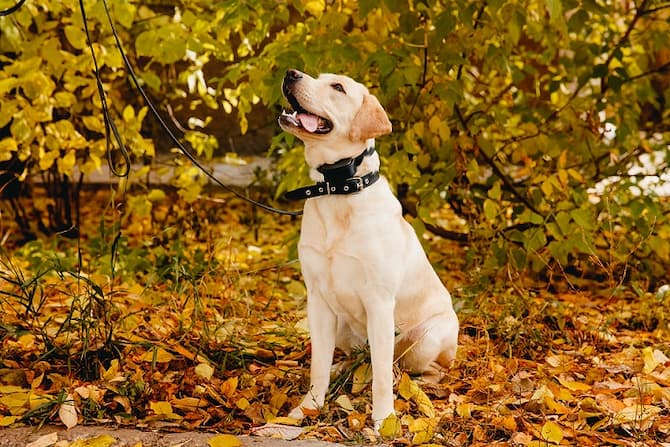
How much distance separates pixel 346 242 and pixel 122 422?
1023mm

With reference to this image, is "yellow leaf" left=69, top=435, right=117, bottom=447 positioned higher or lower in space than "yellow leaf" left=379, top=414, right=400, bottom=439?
higher

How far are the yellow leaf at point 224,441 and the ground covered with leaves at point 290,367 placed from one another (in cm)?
19

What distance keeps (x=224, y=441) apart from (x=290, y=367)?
93 centimetres

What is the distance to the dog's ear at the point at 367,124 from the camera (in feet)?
10.3

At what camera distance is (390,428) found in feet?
10.4

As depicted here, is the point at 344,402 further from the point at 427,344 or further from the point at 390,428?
the point at 427,344

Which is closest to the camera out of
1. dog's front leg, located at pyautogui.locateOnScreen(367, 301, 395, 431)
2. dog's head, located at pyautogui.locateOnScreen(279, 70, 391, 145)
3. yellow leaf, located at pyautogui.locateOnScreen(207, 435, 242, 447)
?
yellow leaf, located at pyautogui.locateOnScreen(207, 435, 242, 447)

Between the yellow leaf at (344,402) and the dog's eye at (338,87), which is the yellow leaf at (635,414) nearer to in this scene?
the yellow leaf at (344,402)

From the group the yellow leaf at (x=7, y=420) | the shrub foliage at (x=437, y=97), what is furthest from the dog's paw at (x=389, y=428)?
the shrub foliage at (x=437, y=97)

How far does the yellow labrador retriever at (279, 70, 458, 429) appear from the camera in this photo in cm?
314

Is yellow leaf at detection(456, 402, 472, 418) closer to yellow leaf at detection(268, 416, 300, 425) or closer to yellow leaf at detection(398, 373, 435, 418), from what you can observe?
yellow leaf at detection(398, 373, 435, 418)

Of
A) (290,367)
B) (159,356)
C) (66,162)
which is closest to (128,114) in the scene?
(66,162)

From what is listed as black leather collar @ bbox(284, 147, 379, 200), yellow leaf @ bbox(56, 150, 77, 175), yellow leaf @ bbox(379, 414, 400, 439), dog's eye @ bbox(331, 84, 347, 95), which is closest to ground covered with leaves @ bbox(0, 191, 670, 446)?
yellow leaf @ bbox(379, 414, 400, 439)

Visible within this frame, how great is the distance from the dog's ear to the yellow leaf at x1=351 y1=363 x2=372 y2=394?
3.22 feet
